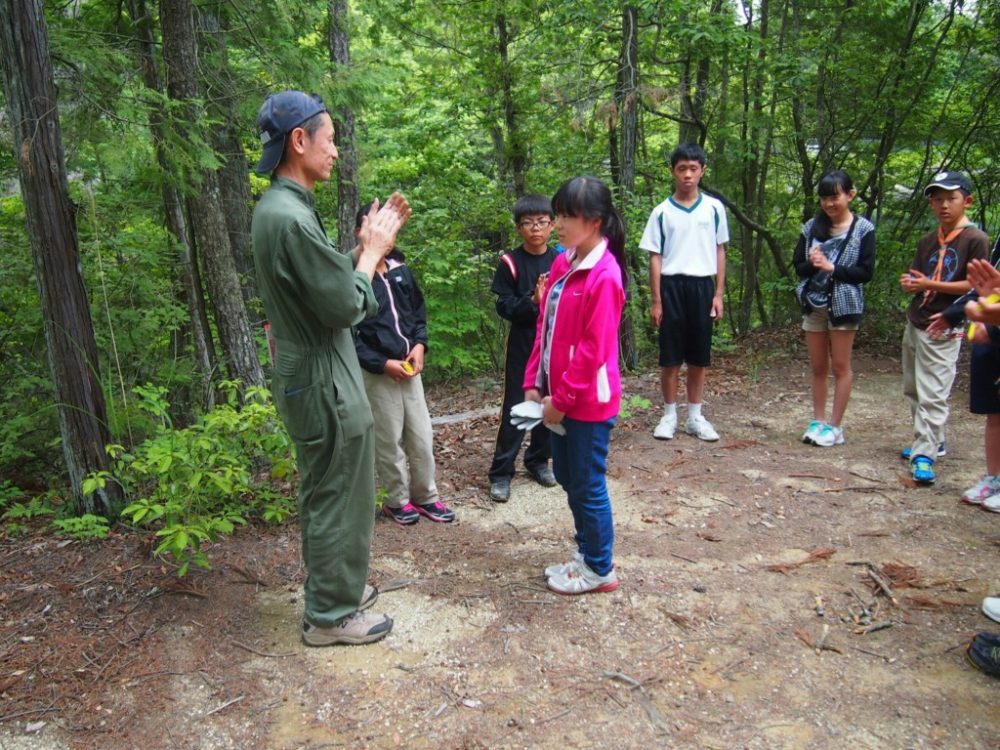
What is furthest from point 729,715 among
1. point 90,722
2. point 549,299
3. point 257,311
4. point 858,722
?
point 257,311

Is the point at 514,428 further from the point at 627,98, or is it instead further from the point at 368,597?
the point at 627,98

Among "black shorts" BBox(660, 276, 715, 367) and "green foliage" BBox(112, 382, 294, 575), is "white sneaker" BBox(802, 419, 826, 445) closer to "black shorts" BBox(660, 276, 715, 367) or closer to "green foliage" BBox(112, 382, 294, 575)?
"black shorts" BBox(660, 276, 715, 367)

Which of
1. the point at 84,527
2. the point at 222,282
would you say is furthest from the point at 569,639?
the point at 222,282

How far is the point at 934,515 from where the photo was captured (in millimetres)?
4066

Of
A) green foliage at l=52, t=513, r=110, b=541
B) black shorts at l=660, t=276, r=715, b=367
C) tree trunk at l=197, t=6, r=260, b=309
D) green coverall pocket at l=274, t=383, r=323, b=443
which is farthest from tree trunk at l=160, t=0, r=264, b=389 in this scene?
black shorts at l=660, t=276, r=715, b=367

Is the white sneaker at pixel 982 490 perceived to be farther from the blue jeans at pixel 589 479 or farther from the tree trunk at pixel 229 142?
the tree trunk at pixel 229 142

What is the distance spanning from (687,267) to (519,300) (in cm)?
160

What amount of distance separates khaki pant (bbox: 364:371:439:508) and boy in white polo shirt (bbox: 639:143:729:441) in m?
2.16

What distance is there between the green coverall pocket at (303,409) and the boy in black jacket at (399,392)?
3.64 ft

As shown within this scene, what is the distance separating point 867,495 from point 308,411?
369 centimetres

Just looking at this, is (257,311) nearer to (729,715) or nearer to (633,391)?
(633,391)

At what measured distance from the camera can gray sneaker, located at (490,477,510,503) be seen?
4.56m

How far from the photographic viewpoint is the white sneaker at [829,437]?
5.28 metres

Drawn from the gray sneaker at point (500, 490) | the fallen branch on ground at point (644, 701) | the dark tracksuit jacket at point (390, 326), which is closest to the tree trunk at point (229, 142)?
the dark tracksuit jacket at point (390, 326)
